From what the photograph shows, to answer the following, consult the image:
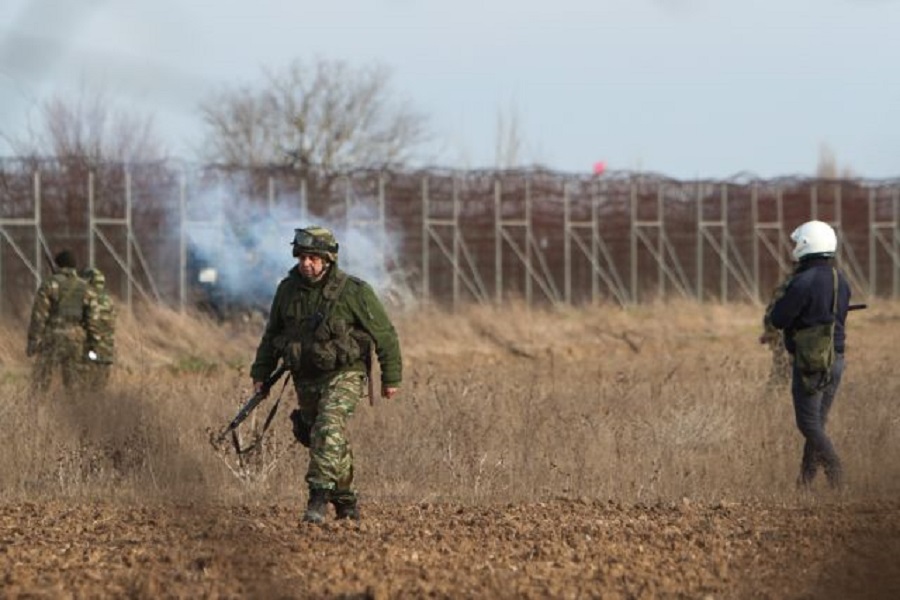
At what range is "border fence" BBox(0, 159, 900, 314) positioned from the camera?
89.9ft

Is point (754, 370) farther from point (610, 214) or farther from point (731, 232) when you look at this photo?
point (731, 232)

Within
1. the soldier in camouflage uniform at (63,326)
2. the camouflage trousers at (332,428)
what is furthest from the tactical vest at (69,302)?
the camouflage trousers at (332,428)

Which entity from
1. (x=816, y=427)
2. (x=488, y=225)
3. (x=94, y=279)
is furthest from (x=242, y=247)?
(x=816, y=427)

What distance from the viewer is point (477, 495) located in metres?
11.2

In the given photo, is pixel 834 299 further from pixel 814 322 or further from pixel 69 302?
pixel 69 302

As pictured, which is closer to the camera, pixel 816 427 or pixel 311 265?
pixel 311 265

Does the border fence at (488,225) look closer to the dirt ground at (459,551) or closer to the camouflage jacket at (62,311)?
the camouflage jacket at (62,311)

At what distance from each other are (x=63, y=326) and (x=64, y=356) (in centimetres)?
26

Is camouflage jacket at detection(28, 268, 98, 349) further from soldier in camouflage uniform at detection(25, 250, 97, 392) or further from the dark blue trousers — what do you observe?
the dark blue trousers

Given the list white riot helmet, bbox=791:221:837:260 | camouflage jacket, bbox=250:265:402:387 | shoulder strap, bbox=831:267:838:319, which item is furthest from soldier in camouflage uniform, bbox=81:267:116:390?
shoulder strap, bbox=831:267:838:319

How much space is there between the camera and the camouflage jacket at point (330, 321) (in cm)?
966

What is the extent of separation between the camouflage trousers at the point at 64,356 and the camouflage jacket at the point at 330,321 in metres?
6.49

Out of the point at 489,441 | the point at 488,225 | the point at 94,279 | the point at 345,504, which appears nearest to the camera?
the point at 345,504

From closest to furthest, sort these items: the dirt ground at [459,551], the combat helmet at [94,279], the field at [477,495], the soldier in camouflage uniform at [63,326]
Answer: the dirt ground at [459,551] < the field at [477,495] < the soldier in camouflage uniform at [63,326] < the combat helmet at [94,279]
